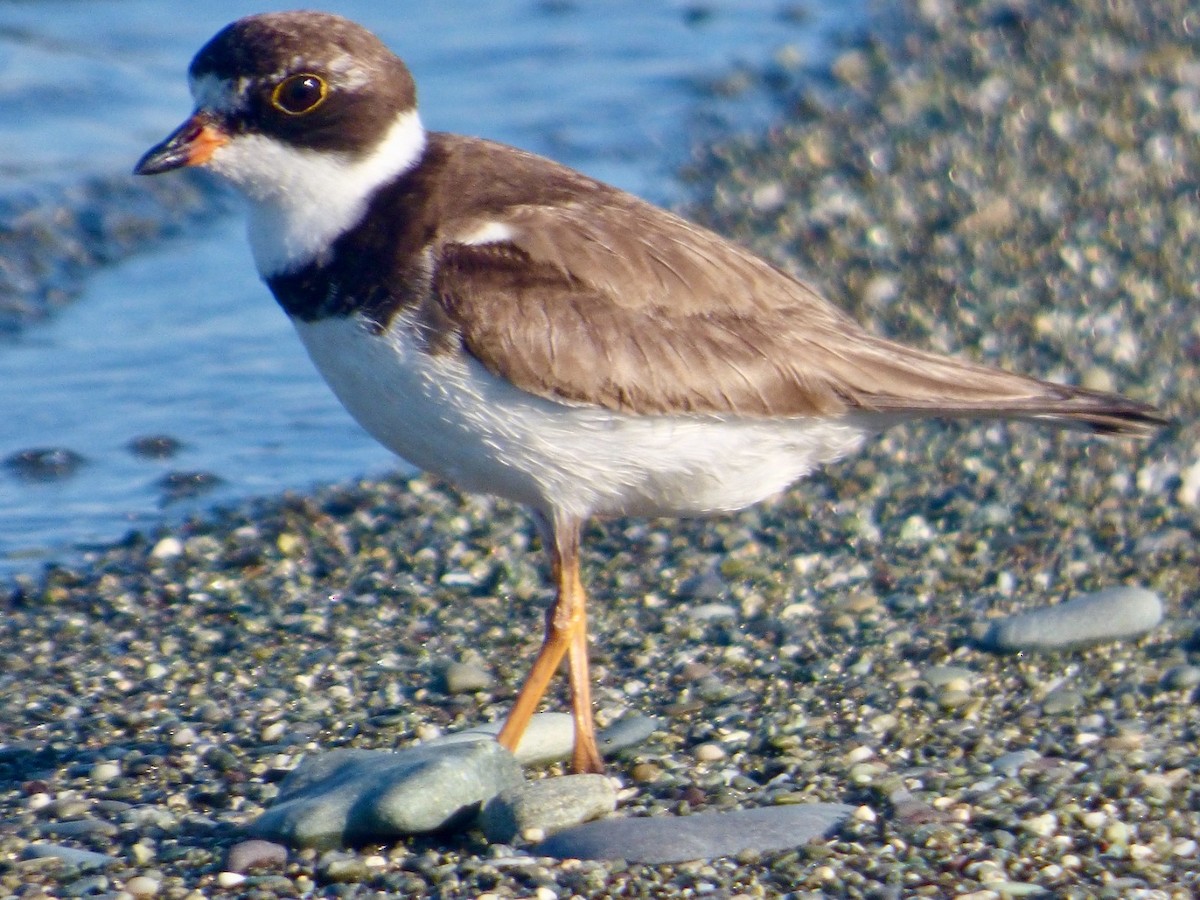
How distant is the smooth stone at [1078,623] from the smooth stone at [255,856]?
7.72 ft

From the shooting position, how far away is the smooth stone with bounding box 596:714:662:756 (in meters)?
4.94

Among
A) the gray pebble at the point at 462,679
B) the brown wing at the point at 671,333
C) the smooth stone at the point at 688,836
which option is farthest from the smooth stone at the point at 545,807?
the brown wing at the point at 671,333

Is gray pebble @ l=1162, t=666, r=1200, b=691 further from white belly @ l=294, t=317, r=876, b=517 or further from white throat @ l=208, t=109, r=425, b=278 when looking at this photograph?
white throat @ l=208, t=109, r=425, b=278

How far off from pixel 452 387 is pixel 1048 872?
1824 mm

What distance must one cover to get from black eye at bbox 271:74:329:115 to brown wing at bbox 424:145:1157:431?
1.84 feet

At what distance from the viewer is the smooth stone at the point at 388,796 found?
166 inches

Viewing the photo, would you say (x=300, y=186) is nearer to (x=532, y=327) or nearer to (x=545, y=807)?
(x=532, y=327)

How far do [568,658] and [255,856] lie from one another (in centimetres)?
109

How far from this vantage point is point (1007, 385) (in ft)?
16.3

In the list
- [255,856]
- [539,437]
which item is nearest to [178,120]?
[539,437]

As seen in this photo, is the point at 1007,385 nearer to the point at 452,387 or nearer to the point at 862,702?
the point at 862,702

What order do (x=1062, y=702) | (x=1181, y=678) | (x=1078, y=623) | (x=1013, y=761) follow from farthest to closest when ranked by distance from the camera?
(x=1078, y=623) < (x=1181, y=678) < (x=1062, y=702) < (x=1013, y=761)

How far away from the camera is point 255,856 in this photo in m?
4.21

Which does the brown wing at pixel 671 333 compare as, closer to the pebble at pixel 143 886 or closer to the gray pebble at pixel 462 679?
the gray pebble at pixel 462 679
